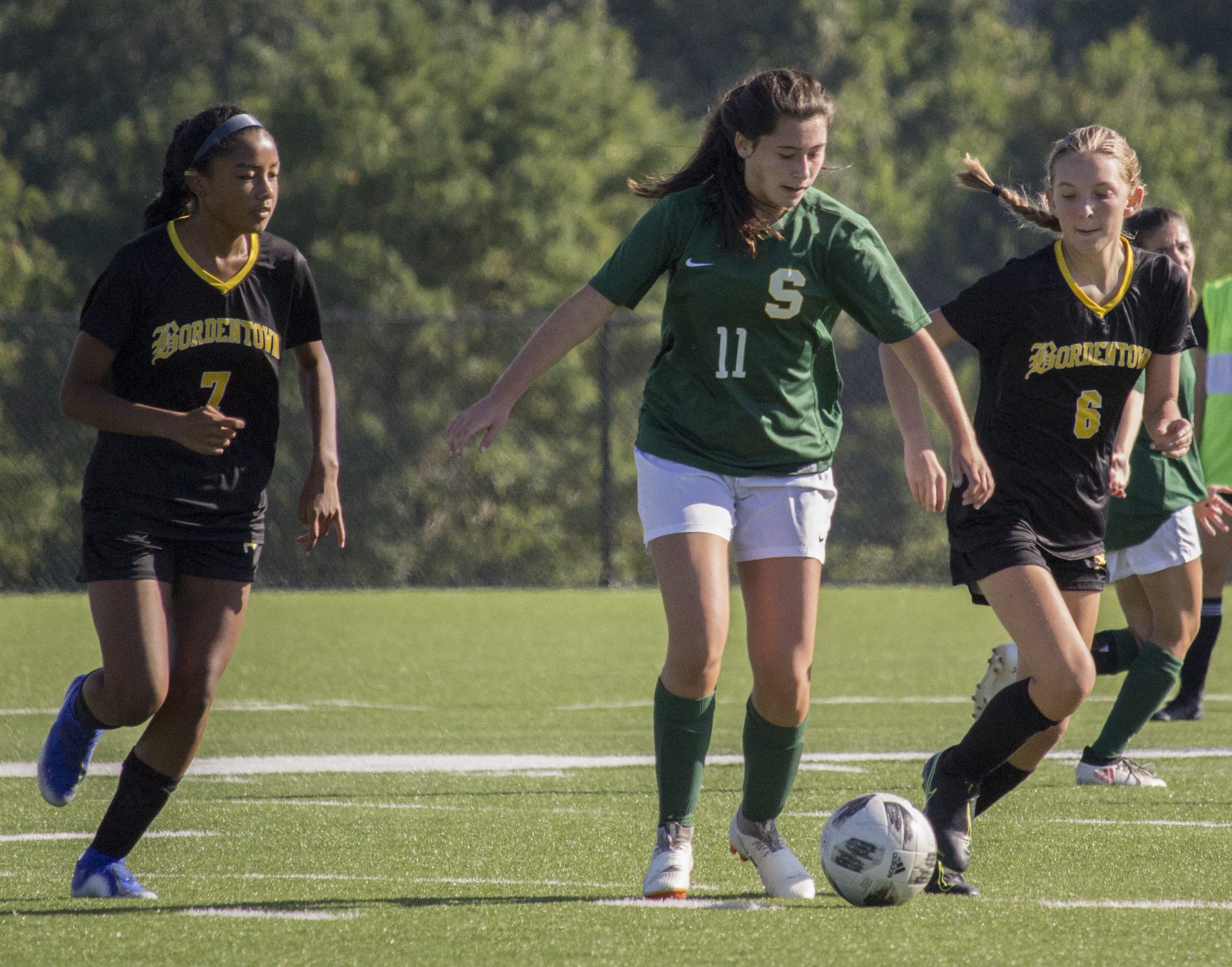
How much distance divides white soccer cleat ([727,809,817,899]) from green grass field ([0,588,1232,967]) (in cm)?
7

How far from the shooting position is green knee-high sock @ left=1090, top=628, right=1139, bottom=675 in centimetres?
693

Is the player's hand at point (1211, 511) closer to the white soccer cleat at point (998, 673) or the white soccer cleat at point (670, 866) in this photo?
the white soccer cleat at point (998, 673)

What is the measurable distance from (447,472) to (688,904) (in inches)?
586

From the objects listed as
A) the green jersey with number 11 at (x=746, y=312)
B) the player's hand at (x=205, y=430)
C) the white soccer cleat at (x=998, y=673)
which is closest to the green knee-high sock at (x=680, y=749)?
the green jersey with number 11 at (x=746, y=312)

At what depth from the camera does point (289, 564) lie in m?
18.3

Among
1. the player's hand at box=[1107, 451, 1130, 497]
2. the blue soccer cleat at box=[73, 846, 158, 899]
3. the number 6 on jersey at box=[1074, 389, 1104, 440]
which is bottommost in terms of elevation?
the blue soccer cleat at box=[73, 846, 158, 899]

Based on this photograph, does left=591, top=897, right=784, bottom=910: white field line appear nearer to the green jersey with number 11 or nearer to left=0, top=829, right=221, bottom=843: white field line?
the green jersey with number 11

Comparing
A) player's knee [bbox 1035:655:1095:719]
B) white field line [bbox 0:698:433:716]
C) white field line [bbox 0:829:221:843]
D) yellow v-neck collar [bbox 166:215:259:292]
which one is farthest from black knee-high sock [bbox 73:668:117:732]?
white field line [bbox 0:698:433:716]

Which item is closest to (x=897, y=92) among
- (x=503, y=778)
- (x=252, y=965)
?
(x=503, y=778)

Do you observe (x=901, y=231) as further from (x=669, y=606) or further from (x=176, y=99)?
(x=669, y=606)

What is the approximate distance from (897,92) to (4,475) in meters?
27.1

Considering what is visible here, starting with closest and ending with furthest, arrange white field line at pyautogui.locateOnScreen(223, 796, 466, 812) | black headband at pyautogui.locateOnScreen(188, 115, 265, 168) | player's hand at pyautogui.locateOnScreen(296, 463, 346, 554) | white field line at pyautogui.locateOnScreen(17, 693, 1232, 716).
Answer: black headband at pyautogui.locateOnScreen(188, 115, 265, 168), player's hand at pyautogui.locateOnScreen(296, 463, 346, 554), white field line at pyautogui.locateOnScreen(223, 796, 466, 812), white field line at pyautogui.locateOnScreen(17, 693, 1232, 716)

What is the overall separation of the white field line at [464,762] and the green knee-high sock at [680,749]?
2.37 m

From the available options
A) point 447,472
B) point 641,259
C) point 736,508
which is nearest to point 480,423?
point 641,259
